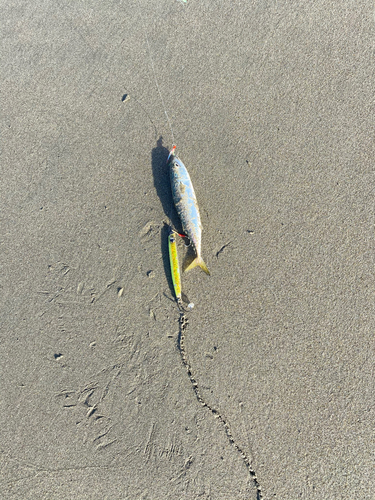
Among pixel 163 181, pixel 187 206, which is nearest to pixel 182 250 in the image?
pixel 187 206

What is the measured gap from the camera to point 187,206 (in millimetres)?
2736

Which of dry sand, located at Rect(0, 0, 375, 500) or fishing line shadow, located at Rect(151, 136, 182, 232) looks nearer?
dry sand, located at Rect(0, 0, 375, 500)

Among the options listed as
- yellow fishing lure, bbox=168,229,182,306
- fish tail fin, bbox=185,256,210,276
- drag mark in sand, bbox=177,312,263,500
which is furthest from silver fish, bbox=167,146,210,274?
drag mark in sand, bbox=177,312,263,500

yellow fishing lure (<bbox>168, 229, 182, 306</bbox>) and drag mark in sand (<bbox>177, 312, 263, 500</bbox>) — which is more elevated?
yellow fishing lure (<bbox>168, 229, 182, 306</bbox>)

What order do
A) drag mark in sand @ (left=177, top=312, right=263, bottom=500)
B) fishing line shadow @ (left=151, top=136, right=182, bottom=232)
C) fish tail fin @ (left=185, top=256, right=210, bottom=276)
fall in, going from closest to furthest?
drag mark in sand @ (left=177, top=312, right=263, bottom=500) → fish tail fin @ (left=185, top=256, right=210, bottom=276) → fishing line shadow @ (left=151, top=136, right=182, bottom=232)

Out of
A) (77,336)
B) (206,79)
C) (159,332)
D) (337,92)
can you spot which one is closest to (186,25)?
(206,79)

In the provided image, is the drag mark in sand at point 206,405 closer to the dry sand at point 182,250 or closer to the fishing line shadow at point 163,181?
the dry sand at point 182,250

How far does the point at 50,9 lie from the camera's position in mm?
3176

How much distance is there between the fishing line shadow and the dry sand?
0.9 inches

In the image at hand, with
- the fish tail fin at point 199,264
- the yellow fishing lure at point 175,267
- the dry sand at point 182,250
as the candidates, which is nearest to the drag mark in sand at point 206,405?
the dry sand at point 182,250

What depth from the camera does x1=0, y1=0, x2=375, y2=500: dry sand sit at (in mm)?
2605

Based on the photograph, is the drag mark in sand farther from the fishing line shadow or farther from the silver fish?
the fishing line shadow

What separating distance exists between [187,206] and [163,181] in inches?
17.8

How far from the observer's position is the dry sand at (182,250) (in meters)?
2.61
